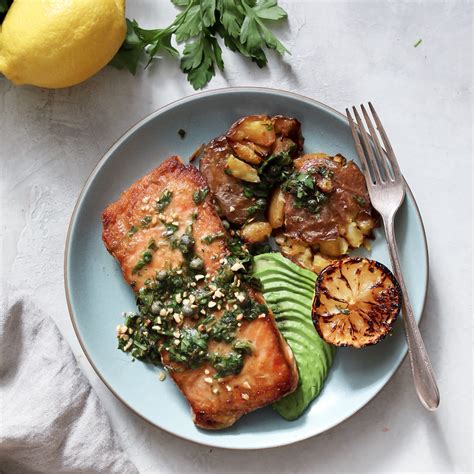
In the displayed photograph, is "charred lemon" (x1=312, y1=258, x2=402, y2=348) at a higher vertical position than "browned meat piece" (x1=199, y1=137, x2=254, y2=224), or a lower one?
lower

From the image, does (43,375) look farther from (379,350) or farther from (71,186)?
(379,350)

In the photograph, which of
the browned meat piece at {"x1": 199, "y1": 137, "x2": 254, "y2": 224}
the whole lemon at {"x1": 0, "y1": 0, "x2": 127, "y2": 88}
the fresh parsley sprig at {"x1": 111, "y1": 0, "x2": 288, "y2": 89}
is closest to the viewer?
the whole lemon at {"x1": 0, "y1": 0, "x2": 127, "y2": 88}

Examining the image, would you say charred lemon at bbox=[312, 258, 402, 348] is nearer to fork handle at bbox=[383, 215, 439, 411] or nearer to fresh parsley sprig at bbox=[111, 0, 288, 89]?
fork handle at bbox=[383, 215, 439, 411]

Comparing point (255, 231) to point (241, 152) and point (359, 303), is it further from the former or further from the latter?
point (359, 303)

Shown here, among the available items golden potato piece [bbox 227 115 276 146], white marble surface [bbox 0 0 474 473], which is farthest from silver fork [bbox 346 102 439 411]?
golden potato piece [bbox 227 115 276 146]

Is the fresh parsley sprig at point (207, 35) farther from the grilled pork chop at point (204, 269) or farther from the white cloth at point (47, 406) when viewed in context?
the white cloth at point (47, 406)

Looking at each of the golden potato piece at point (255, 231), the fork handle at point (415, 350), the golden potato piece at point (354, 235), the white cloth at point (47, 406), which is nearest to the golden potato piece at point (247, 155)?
the golden potato piece at point (255, 231)

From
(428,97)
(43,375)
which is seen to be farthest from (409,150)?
(43,375)
